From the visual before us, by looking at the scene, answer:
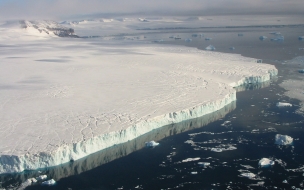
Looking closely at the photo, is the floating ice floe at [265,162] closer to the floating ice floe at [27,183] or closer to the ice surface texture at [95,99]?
the ice surface texture at [95,99]

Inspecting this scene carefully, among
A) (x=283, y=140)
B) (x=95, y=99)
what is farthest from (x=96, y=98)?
(x=283, y=140)

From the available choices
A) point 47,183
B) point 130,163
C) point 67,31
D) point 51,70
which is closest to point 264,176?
point 130,163

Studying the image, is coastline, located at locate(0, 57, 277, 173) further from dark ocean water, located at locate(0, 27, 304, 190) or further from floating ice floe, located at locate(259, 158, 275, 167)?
floating ice floe, located at locate(259, 158, 275, 167)

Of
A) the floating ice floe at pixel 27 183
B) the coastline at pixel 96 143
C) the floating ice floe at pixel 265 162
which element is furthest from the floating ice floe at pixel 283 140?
the floating ice floe at pixel 27 183

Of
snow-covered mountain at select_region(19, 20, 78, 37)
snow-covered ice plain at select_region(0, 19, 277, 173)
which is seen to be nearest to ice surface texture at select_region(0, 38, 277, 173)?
snow-covered ice plain at select_region(0, 19, 277, 173)

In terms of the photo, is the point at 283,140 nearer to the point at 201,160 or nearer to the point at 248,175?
the point at 248,175

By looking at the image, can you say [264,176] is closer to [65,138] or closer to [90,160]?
[90,160]
